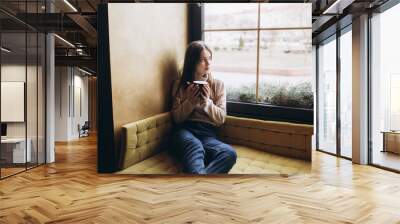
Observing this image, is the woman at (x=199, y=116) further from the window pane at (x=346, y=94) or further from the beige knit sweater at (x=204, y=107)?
the window pane at (x=346, y=94)

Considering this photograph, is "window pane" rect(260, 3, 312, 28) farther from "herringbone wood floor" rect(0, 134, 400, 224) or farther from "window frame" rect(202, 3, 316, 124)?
"herringbone wood floor" rect(0, 134, 400, 224)

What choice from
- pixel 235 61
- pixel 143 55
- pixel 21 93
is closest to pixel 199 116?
pixel 235 61

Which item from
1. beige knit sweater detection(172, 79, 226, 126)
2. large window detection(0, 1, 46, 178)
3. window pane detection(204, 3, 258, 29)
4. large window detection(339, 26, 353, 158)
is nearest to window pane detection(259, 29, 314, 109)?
window pane detection(204, 3, 258, 29)

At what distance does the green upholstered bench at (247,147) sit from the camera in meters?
5.38

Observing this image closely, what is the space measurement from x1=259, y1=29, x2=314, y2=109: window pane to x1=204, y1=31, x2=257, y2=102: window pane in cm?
15

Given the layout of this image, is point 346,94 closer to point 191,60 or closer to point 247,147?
point 247,147

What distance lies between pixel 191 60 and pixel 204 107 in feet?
2.42

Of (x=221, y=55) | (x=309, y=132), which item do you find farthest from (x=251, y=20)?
(x=309, y=132)

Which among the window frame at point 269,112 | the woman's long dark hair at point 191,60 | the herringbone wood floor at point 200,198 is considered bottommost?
the herringbone wood floor at point 200,198

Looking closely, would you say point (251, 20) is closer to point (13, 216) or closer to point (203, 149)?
point (203, 149)

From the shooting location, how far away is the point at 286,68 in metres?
5.52

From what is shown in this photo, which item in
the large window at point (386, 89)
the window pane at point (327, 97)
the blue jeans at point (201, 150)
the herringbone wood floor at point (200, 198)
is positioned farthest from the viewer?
the window pane at point (327, 97)

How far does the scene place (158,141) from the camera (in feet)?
17.7

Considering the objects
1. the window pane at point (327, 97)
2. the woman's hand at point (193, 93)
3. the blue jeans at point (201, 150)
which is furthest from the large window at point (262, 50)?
the window pane at point (327, 97)
